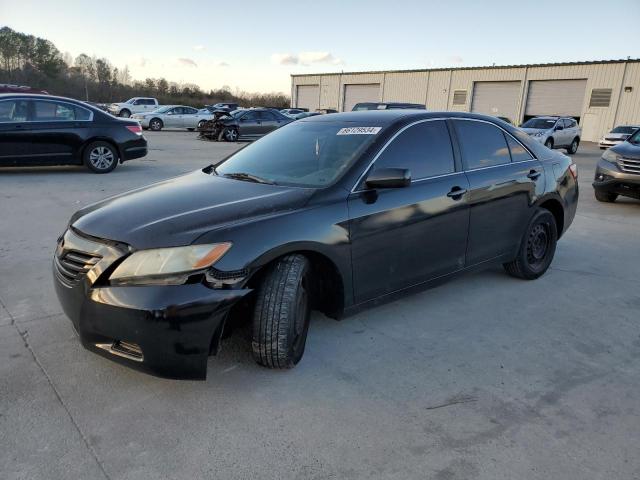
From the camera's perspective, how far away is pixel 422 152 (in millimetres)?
3822

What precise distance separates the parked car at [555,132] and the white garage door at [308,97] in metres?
31.2

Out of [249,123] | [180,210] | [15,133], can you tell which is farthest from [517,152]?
[249,123]

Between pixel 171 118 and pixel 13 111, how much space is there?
19.8 m

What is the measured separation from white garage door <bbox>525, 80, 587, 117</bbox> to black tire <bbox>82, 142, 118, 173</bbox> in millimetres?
33654

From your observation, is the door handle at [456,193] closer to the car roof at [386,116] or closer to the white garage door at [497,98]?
the car roof at [386,116]

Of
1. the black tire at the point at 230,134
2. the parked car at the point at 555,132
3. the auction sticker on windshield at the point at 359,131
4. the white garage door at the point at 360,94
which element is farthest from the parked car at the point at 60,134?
the white garage door at the point at 360,94

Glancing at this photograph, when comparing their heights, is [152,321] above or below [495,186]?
below

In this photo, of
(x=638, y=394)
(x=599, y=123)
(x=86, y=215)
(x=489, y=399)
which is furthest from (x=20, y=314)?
(x=599, y=123)

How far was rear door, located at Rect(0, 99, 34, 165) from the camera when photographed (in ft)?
30.9

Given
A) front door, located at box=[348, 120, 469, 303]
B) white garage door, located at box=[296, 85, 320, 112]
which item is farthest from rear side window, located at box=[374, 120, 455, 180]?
white garage door, located at box=[296, 85, 320, 112]

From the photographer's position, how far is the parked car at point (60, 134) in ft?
31.1

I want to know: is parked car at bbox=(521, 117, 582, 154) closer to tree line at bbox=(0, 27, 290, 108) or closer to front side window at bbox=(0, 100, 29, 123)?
front side window at bbox=(0, 100, 29, 123)

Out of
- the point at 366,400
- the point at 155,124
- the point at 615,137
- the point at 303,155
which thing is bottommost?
the point at 155,124

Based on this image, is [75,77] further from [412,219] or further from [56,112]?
[412,219]
